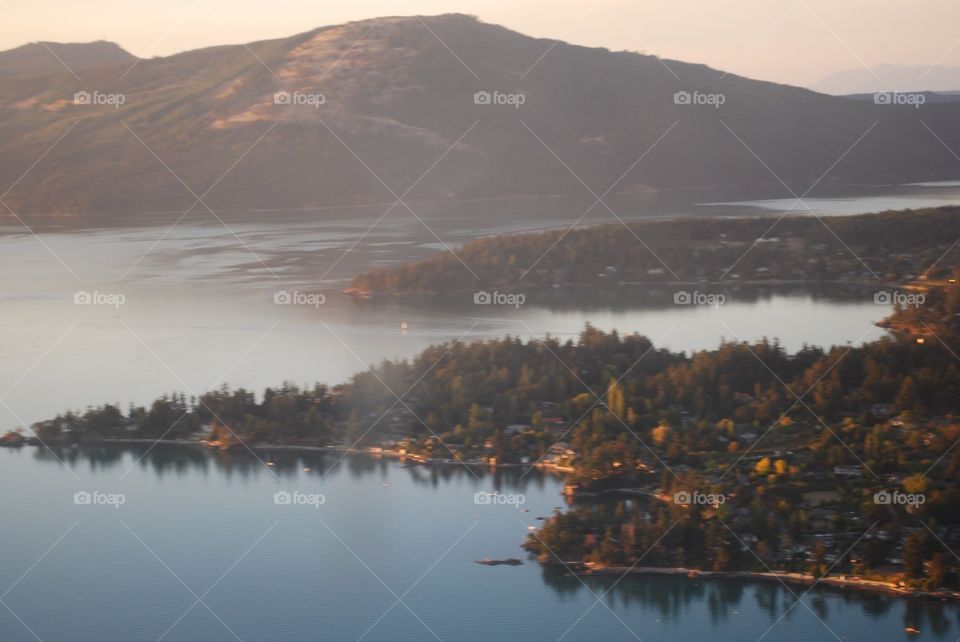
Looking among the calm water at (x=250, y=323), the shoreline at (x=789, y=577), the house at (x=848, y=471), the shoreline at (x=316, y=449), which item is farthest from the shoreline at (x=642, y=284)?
the shoreline at (x=789, y=577)

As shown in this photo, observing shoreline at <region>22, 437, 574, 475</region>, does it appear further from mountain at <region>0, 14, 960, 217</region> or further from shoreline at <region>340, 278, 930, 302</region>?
mountain at <region>0, 14, 960, 217</region>

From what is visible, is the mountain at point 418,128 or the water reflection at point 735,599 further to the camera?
the mountain at point 418,128

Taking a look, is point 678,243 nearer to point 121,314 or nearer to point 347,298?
point 347,298

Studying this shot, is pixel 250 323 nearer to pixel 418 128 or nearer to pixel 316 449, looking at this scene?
pixel 316 449

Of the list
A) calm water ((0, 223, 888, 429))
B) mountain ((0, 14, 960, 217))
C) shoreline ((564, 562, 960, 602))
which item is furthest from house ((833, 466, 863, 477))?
mountain ((0, 14, 960, 217))

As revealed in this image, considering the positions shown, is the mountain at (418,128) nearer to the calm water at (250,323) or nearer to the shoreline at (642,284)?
the calm water at (250,323)

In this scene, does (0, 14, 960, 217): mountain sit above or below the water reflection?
above

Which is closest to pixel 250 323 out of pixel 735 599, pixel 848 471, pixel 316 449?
pixel 316 449

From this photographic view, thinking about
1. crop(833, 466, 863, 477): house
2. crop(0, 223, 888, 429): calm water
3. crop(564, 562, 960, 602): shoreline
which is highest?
crop(0, 223, 888, 429): calm water
